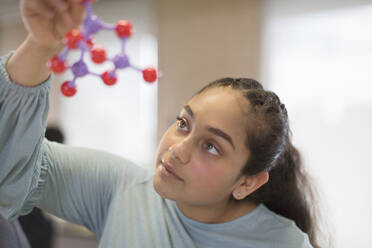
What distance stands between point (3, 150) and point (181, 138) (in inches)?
14.5

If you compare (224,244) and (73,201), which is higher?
(73,201)

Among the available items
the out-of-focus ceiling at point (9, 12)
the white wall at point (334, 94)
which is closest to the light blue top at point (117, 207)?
the white wall at point (334, 94)

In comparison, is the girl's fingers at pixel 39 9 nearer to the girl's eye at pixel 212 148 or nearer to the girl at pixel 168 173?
the girl at pixel 168 173

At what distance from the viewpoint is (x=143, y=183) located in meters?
1.01

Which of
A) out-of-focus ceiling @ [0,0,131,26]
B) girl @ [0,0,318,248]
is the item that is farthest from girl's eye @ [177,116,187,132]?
out-of-focus ceiling @ [0,0,131,26]

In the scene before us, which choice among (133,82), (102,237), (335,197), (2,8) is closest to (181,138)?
(102,237)

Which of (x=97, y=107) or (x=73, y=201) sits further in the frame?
(x=97, y=107)

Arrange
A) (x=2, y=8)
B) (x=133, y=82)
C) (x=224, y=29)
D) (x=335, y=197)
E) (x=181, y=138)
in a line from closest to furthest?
(x=181, y=138), (x=335, y=197), (x=224, y=29), (x=133, y=82), (x=2, y=8)

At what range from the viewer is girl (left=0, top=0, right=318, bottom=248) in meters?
0.71

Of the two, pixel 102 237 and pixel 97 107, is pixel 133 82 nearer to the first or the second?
pixel 97 107

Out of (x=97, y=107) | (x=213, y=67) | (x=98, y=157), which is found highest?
(x=98, y=157)

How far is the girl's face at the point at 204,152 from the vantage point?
32.6 inches

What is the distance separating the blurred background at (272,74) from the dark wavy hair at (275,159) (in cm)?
94

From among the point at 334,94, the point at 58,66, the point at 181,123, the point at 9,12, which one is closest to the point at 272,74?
the point at 334,94
